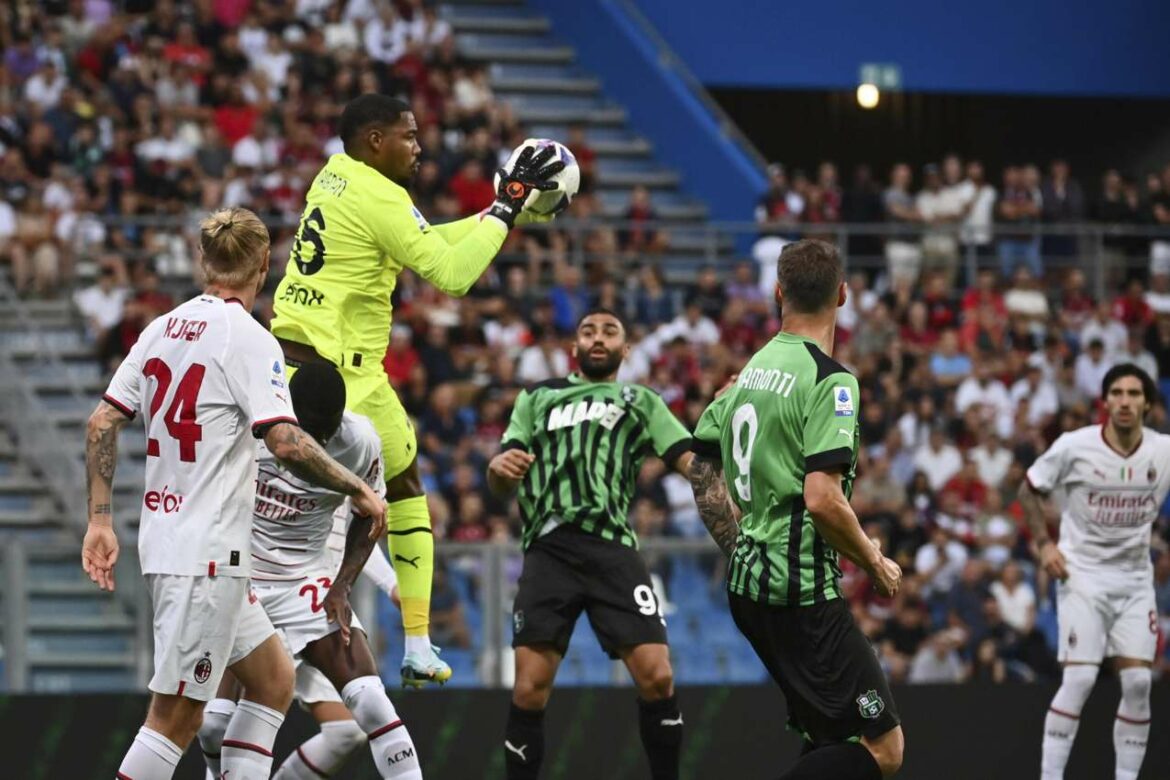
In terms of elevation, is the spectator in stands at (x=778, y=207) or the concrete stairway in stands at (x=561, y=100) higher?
the concrete stairway in stands at (x=561, y=100)

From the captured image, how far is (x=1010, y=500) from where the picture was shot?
1702cm

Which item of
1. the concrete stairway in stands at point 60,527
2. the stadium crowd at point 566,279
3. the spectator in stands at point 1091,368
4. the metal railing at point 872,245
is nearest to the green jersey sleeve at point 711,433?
the concrete stairway in stands at point 60,527

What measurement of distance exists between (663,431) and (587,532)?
606 mm

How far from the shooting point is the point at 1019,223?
21547 millimetres

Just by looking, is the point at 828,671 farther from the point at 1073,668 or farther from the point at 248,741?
the point at 1073,668

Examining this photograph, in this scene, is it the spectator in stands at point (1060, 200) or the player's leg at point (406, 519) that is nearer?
the player's leg at point (406, 519)

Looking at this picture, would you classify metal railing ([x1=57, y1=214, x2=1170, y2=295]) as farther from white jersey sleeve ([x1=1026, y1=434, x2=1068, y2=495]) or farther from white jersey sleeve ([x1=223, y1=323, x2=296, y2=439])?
white jersey sleeve ([x1=223, y1=323, x2=296, y2=439])

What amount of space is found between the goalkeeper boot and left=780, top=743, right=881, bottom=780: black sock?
6.46ft

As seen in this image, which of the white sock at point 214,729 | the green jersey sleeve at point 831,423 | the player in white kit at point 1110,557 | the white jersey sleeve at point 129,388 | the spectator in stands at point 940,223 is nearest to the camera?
the green jersey sleeve at point 831,423

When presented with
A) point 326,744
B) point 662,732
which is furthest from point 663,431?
point 326,744

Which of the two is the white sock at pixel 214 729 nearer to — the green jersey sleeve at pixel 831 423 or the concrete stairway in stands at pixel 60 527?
the green jersey sleeve at pixel 831 423

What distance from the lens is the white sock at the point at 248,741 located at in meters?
7.55

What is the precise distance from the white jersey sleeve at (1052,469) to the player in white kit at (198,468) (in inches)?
201

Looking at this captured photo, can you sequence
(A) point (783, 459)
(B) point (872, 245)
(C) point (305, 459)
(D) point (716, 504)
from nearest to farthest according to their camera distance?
(C) point (305, 459) < (A) point (783, 459) < (D) point (716, 504) < (B) point (872, 245)
